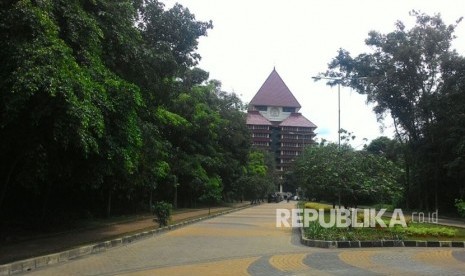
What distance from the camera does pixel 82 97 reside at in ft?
33.4

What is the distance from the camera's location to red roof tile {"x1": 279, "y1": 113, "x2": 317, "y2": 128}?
11725 cm

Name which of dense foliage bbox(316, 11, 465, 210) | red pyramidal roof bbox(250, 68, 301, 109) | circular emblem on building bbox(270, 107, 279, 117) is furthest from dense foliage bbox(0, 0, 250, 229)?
circular emblem on building bbox(270, 107, 279, 117)

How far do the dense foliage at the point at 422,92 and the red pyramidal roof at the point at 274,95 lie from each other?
298 feet

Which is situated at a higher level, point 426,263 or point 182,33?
point 182,33

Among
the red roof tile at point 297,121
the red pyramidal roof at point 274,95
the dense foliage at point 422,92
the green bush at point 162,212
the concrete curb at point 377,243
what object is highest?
the red pyramidal roof at point 274,95

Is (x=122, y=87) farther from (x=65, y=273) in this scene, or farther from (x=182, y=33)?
(x=182, y=33)

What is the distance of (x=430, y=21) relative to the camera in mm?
38469

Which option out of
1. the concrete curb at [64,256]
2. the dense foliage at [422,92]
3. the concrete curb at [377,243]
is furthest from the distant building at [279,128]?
the concrete curb at [64,256]

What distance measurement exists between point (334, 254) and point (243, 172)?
40.2 meters

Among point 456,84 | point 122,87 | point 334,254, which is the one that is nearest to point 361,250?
point 334,254

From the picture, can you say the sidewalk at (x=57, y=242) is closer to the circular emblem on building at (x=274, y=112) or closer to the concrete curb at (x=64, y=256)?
the concrete curb at (x=64, y=256)

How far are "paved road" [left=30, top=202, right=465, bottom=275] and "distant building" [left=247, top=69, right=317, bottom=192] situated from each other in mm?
94687

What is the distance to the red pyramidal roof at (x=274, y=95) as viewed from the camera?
439ft

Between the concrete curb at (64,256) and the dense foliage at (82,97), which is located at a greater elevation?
the dense foliage at (82,97)
